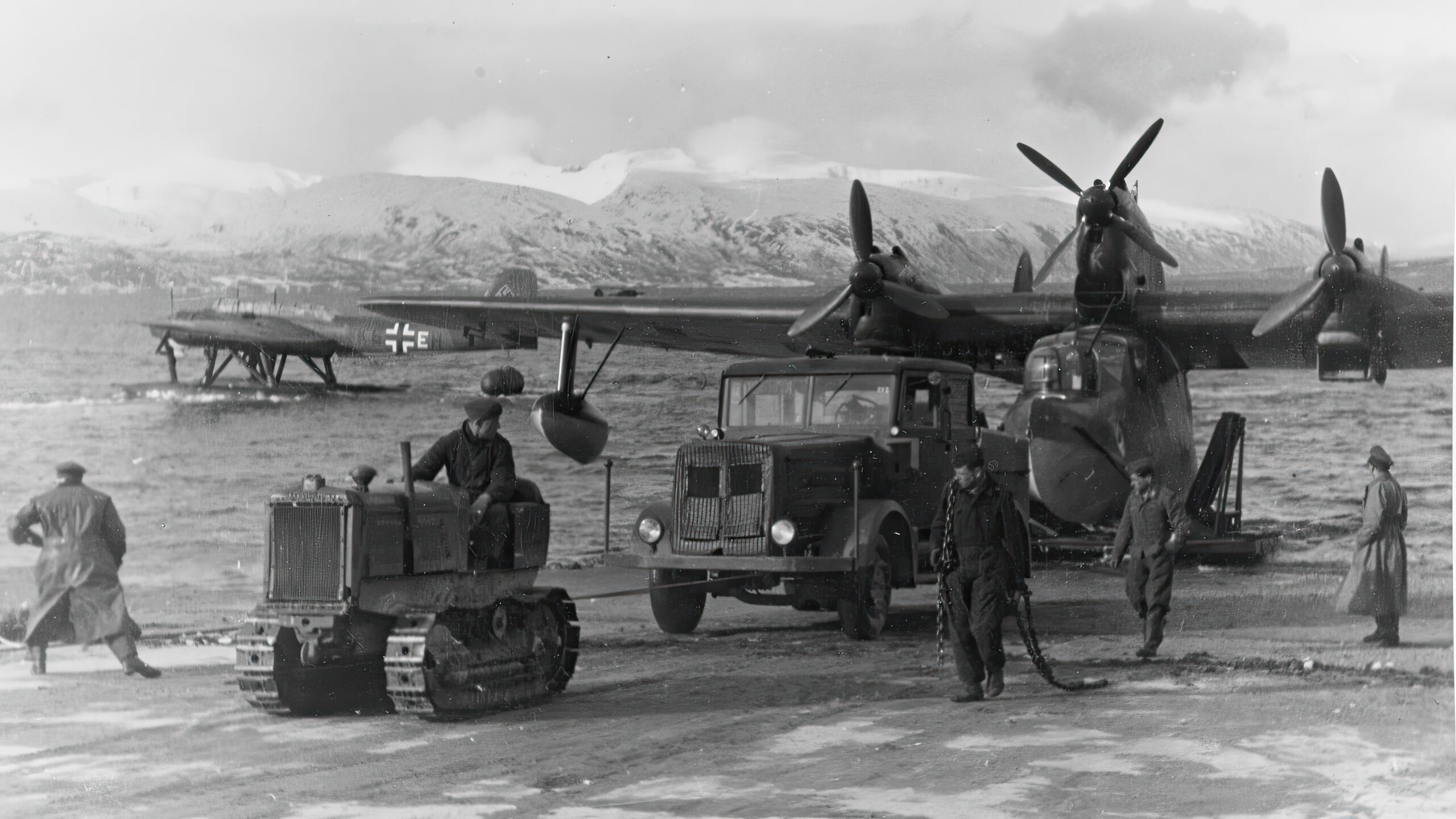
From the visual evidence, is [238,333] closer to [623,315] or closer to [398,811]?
[623,315]

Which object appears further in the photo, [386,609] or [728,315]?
[728,315]

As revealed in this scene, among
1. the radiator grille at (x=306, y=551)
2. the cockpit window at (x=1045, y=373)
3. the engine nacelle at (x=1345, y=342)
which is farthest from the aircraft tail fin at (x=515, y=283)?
the radiator grille at (x=306, y=551)

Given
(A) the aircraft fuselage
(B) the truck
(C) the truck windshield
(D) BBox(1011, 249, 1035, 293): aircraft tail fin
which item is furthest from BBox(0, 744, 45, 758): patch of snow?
(D) BBox(1011, 249, 1035, 293): aircraft tail fin

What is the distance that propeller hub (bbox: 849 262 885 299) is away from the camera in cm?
1375

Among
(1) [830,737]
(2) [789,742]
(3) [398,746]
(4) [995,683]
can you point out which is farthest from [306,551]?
(4) [995,683]

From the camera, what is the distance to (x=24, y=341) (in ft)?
47.3

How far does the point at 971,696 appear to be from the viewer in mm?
7477

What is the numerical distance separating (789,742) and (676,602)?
3980 mm

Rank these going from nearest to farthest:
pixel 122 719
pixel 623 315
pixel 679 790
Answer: pixel 679 790 < pixel 122 719 < pixel 623 315

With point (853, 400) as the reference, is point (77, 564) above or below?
below

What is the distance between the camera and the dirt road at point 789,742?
5508 millimetres

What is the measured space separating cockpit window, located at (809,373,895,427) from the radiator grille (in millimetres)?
4916

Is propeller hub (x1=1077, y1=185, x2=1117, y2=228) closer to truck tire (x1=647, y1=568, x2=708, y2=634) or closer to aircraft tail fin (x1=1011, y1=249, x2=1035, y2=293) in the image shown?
aircraft tail fin (x1=1011, y1=249, x2=1035, y2=293)

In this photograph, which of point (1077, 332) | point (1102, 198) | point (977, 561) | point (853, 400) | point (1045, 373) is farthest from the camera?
point (1077, 332)
